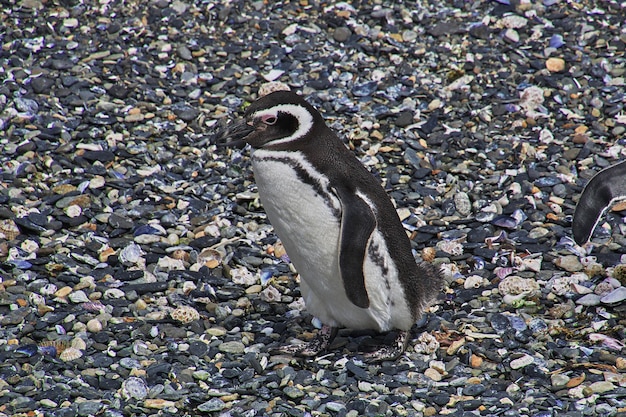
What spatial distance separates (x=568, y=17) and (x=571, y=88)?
112cm

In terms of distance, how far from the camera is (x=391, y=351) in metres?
4.29

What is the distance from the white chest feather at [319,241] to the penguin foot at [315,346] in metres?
0.10

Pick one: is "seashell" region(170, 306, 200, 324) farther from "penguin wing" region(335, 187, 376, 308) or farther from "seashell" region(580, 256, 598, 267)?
"seashell" region(580, 256, 598, 267)

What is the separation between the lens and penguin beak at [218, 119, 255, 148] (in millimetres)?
4180

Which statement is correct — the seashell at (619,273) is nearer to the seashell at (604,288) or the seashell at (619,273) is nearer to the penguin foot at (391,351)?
the seashell at (604,288)

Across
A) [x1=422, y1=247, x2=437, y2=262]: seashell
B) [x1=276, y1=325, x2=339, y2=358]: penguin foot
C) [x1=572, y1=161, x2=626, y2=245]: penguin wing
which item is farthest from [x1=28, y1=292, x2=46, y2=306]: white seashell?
[x1=572, y1=161, x2=626, y2=245]: penguin wing

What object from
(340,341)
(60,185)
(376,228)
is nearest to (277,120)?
(376,228)

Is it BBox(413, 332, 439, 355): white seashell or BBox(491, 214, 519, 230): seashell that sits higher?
BBox(491, 214, 519, 230): seashell

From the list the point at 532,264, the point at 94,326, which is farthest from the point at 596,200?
the point at 94,326

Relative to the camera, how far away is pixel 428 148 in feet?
20.5

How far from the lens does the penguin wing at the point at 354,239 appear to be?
4.00 meters

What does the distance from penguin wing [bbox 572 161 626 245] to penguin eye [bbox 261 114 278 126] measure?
150 cm

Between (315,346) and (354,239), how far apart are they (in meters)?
0.68

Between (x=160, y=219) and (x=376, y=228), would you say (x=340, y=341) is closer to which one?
(x=376, y=228)
